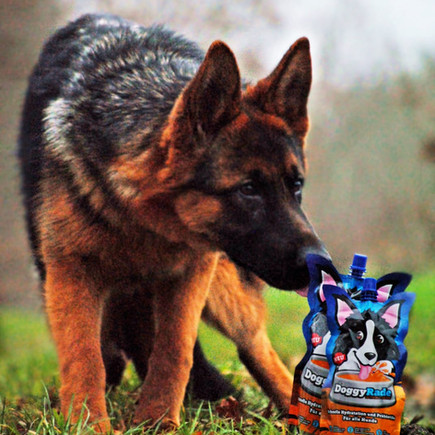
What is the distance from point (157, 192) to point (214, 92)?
0.57 metres

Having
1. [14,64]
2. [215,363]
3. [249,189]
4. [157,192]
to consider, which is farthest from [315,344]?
[14,64]

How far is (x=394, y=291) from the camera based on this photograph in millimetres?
2547

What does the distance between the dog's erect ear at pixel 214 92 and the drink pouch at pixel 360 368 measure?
3.47 ft

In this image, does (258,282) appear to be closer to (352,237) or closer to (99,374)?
(99,374)

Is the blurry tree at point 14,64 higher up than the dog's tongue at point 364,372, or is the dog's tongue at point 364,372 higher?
the blurry tree at point 14,64

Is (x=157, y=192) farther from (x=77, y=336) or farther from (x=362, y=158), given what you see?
(x=362, y=158)

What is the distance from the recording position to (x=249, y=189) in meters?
2.94

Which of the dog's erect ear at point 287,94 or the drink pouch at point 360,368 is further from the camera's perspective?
the dog's erect ear at point 287,94

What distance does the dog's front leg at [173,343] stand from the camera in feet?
10.9

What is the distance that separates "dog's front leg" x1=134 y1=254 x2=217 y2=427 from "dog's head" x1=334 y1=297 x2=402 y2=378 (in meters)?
1.24

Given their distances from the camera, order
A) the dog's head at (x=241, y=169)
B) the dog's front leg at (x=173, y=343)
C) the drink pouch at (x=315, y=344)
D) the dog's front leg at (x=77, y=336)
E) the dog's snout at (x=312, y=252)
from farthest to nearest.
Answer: the dog's front leg at (x=173, y=343), the dog's front leg at (x=77, y=336), the dog's head at (x=241, y=169), the dog's snout at (x=312, y=252), the drink pouch at (x=315, y=344)

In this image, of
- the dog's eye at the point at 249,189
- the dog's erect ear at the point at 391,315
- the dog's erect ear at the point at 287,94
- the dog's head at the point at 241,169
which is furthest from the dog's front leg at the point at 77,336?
the dog's erect ear at the point at 391,315

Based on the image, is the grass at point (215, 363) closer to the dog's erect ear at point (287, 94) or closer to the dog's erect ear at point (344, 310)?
the dog's erect ear at point (344, 310)

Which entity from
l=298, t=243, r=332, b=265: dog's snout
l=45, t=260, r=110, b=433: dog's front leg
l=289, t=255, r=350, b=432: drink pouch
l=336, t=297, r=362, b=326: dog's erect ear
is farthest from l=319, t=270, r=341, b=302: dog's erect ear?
l=45, t=260, r=110, b=433: dog's front leg
